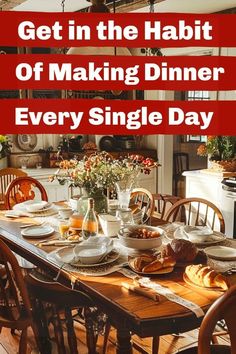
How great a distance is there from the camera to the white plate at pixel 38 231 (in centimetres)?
237

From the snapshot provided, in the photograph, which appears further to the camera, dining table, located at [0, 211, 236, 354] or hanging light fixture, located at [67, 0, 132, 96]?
hanging light fixture, located at [67, 0, 132, 96]

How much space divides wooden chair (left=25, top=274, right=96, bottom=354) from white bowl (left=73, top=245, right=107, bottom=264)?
39cm

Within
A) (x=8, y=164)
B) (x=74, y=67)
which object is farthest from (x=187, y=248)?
(x=8, y=164)

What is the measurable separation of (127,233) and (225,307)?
87 centimetres

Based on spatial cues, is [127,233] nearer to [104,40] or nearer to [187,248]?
[187,248]

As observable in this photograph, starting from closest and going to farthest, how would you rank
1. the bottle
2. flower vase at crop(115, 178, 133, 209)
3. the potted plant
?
the bottle → flower vase at crop(115, 178, 133, 209) → the potted plant

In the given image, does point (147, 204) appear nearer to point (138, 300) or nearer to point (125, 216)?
point (125, 216)

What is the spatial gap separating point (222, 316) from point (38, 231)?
1.33 m

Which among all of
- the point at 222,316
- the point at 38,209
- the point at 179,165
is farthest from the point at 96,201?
the point at 179,165

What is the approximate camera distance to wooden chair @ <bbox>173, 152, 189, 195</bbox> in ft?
24.1

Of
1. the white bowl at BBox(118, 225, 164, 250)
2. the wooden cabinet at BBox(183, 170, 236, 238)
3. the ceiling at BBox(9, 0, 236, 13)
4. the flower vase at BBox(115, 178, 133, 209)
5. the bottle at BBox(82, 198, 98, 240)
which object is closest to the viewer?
the white bowl at BBox(118, 225, 164, 250)

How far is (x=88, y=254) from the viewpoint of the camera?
1.98 metres

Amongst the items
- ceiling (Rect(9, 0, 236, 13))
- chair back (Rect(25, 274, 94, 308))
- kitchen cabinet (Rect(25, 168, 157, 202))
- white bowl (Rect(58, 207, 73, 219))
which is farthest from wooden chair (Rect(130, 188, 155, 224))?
ceiling (Rect(9, 0, 236, 13))

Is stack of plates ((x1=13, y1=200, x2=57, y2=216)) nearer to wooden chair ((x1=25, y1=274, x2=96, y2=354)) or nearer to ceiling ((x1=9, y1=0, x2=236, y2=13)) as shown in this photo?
wooden chair ((x1=25, y1=274, x2=96, y2=354))
